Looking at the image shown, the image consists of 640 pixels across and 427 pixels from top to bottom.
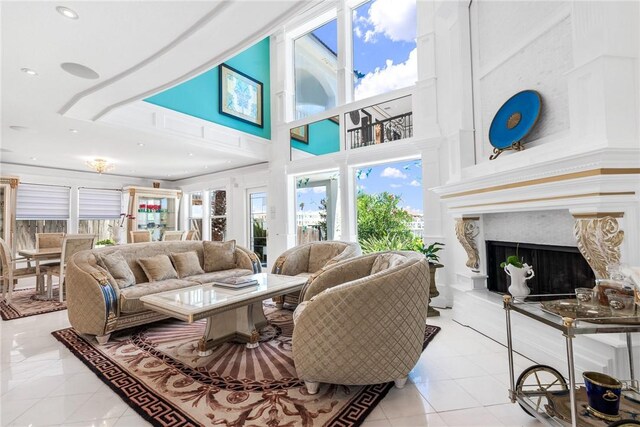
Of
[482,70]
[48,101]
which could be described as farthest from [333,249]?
[48,101]

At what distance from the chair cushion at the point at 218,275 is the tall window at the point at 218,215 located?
138 inches

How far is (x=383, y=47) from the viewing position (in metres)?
5.18

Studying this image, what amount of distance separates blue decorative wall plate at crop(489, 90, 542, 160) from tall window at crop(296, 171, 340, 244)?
9.71 feet

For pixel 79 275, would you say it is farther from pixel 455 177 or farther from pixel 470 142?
pixel 470 142

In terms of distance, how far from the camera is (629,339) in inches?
69.5

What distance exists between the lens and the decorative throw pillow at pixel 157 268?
147 inches

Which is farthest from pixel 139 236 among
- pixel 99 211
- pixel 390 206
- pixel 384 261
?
pixel 384 261

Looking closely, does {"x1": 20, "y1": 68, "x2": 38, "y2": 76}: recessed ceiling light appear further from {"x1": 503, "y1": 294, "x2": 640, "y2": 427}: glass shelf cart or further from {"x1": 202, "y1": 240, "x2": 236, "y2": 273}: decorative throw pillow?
{"x1": 503, "y1": 294, "x2": 640, "y2": 427}: glass shelf cart

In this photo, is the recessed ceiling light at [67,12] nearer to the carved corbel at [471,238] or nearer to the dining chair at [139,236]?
Result: the carved corbel at [471,238]

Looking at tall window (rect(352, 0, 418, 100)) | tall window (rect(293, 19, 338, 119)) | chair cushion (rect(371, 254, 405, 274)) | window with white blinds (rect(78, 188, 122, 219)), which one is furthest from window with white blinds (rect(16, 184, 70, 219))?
chair cushion (rect(371, 254, 405, 274))

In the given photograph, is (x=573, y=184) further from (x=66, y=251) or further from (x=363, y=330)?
(x=66, y=251)

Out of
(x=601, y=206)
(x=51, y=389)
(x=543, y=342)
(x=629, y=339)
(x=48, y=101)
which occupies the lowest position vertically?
(x=51, y=389)

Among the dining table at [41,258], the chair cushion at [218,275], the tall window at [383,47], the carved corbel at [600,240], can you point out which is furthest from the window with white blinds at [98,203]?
the carved corbel at [600,240]

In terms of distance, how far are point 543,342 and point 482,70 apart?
9.23 ft
